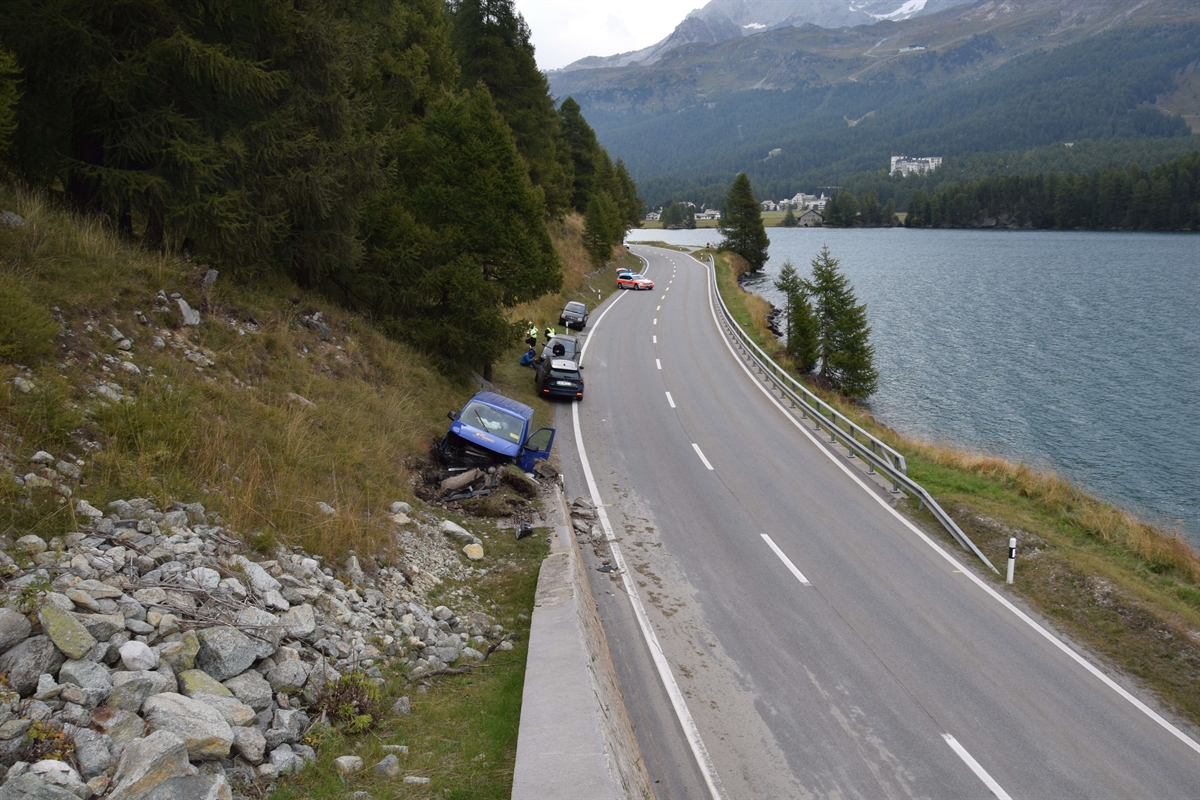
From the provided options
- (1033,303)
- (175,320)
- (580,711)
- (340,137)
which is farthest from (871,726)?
(1033,303)

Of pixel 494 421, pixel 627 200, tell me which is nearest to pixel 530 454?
pixel 494 421

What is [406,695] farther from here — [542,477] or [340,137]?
[340,137]

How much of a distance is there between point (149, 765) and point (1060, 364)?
4538 cm

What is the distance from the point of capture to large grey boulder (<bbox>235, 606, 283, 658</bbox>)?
6.06 meters

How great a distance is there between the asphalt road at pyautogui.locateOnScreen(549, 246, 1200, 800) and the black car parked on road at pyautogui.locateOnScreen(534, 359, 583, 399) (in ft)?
21.5

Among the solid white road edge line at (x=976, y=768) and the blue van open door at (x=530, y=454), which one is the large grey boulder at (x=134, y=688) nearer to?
the solid white road edge line at (x=976, y=768)

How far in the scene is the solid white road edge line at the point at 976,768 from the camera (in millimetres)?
7715

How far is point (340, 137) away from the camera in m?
16.5

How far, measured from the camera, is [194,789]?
4.52 metres

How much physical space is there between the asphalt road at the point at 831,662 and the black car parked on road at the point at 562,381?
258 inches

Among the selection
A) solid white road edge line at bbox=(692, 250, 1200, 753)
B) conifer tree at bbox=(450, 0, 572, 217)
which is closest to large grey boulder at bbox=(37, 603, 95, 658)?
solid white road edge line at bbox=(692, 250, 1200, 753)

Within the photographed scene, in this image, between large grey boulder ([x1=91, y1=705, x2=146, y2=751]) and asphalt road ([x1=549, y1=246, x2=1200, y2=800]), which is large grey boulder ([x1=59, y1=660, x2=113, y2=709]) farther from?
asphalt road ([x1=549, y1=246, x2=1200, y2=800])

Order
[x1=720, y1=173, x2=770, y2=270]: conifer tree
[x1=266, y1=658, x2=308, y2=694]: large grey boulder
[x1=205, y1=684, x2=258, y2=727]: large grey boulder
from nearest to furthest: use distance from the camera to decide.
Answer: [x1=205, y1=684, x2=258, y2=727]: large grey boulder → [x1=266, y1=658, x2=308, y2=694]: large grey boulder → [x1=720, y1=173, x2=770, y2=270]: conifer tree

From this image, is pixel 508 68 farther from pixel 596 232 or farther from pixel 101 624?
pixel 101 624
